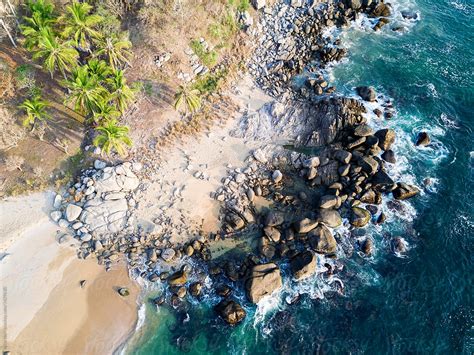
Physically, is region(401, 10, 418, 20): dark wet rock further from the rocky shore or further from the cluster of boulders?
the rocky shore

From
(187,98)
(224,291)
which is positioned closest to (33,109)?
(187,98)

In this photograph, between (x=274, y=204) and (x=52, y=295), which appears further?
(x=274, y=204)

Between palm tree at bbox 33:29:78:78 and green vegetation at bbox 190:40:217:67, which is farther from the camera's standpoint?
green vegetation at bbox 190:40:217:67

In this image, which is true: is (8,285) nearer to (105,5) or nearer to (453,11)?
(105,5)


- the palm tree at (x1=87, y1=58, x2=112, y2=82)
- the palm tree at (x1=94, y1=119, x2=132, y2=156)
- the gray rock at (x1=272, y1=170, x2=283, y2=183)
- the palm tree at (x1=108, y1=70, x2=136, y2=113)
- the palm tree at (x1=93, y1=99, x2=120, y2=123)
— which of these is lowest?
the gray rock at (x1=272, y1=170, x2=283, y2=183)

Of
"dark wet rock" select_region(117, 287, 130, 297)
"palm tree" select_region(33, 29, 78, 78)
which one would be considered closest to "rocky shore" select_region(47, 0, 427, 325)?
"dark wet rock" select_region(117, 287, 130, 297)

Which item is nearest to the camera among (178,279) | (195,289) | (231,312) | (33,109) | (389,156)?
(231,312)

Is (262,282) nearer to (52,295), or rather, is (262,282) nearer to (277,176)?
(277,176)

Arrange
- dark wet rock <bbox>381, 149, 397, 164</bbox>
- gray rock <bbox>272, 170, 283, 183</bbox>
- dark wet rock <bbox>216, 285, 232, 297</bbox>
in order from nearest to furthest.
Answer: dark wet rock <bbox>216, 285, 232, 297</bbox>
gray rock <bbox>272, 170, 283, 183</bbox>
dark wet rock <bbox>381, 149, 397, 164</bbox>
